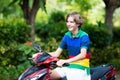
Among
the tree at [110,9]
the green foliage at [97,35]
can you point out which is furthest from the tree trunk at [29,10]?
the tree at [110,9]

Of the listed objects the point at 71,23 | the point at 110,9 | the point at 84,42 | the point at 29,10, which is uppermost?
the point at 71,23

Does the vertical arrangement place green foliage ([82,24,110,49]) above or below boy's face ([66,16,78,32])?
below

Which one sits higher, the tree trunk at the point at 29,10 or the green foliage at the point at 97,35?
the tree trunk at the point at 29,10

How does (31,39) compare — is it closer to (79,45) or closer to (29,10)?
(29,10)

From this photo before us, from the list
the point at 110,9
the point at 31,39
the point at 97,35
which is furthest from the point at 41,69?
the point at 110,9

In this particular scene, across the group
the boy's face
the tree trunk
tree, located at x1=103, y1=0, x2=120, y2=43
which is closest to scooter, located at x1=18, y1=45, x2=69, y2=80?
the boy's face

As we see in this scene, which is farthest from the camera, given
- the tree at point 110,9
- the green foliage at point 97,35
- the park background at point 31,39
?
the tree at point 110,9

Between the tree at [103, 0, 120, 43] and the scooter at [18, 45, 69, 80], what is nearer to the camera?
the scooter at [18, 45, 69, 80]

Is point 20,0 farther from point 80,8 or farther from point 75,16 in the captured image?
point 80,8

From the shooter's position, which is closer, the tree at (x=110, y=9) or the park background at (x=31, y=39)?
the park background at (x=31, y=39)

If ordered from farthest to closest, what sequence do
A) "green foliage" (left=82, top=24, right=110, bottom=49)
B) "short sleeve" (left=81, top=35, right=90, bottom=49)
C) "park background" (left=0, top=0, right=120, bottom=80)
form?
"green foliage" (left=82, top=24, right=110, bottom=49)
"park background" (left=0, top=0, right=120, bottom=80)
"short sleeve" (left=81, top=35, right=90, bottom=49)

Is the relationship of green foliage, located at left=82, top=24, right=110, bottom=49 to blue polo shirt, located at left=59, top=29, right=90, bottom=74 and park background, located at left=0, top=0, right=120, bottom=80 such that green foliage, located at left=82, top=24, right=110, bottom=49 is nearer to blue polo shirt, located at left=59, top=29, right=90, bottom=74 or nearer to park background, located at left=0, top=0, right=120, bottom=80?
park background, located at left=0, top=0, right=120, bottom=80

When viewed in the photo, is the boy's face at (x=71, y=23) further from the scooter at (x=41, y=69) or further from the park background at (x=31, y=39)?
the park background at (x=31, y=39)

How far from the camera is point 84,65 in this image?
5363 mm
